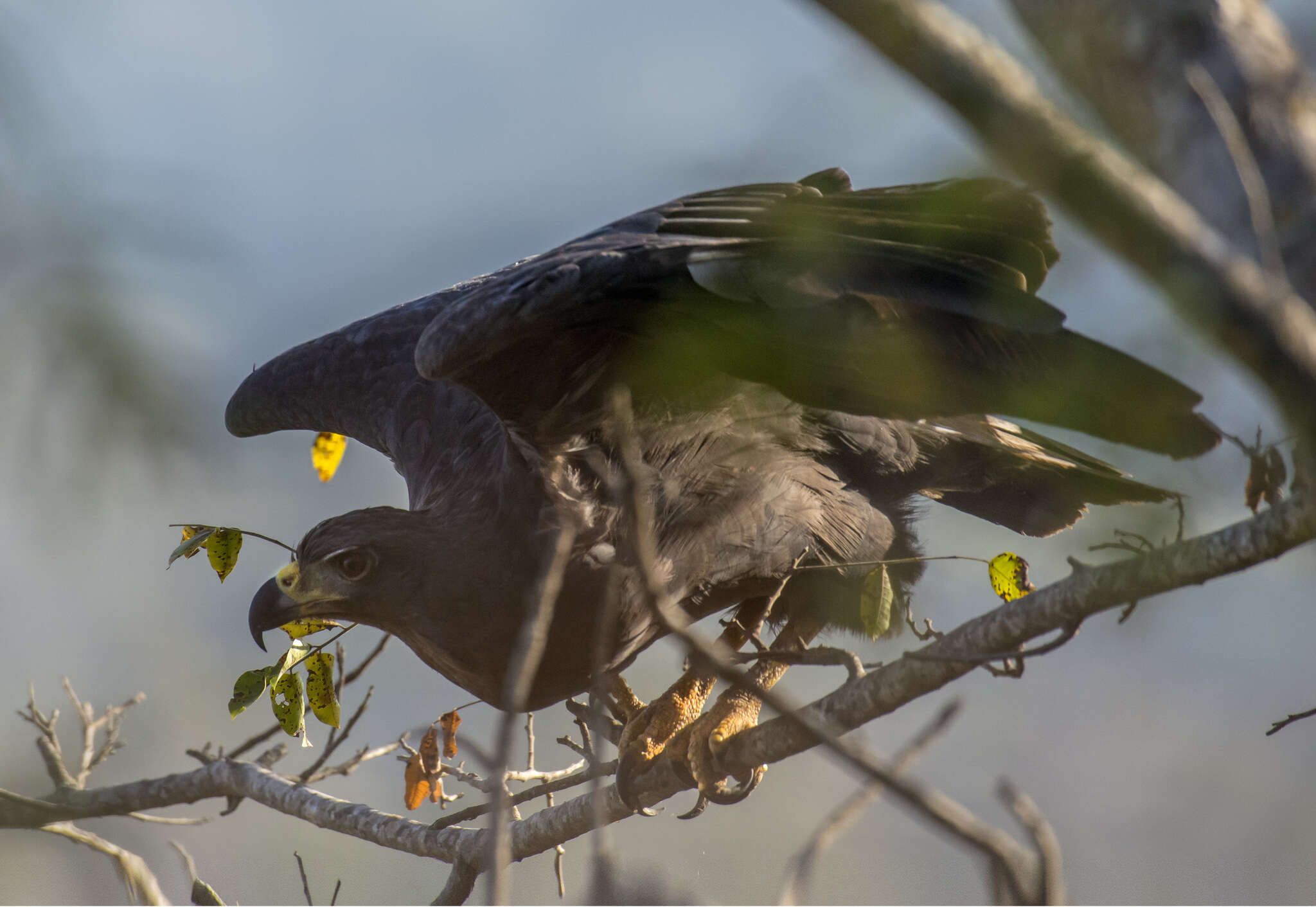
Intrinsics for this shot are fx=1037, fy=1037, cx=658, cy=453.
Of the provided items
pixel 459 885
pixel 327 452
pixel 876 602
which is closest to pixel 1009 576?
pixel 876 602

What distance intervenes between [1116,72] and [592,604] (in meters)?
1.88

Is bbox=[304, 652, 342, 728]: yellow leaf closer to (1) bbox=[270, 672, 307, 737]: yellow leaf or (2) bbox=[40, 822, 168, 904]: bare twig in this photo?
(1) bbox=[270, 672, 307, 737]: yellow leaf

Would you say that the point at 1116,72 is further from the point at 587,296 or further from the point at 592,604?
the point at 592,604

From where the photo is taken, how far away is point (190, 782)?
2.80 meters

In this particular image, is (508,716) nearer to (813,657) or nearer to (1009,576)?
(813,657)

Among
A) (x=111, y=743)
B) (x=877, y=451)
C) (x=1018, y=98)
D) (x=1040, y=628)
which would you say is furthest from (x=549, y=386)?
(x=1018, y=98)

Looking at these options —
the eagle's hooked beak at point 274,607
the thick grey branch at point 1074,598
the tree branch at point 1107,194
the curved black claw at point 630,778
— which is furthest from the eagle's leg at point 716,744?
the tree branch at point 1107,194

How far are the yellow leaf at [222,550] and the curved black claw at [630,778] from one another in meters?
1.17

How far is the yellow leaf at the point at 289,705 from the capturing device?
2.57 meters

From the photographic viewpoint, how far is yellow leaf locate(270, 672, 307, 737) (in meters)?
2.57

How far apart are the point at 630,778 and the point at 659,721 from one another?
20 cm

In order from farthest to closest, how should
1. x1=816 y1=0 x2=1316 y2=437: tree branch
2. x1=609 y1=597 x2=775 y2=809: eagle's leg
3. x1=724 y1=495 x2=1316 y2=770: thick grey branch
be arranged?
1. x1=609 y1=597 x2=775 y2=809: eagle's leg
2. x1=724 y1=495 x2=1316 y2=770: thick grey branch
3. x1=816 y1=0 x2=1316 y2=437: tree branch

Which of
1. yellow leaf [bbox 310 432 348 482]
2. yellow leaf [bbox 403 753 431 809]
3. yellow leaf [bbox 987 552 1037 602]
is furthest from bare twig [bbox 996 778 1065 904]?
yellow leaf [bbox 310 432 348 482]

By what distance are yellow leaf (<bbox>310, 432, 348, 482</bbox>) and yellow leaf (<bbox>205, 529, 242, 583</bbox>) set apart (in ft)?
4.06
